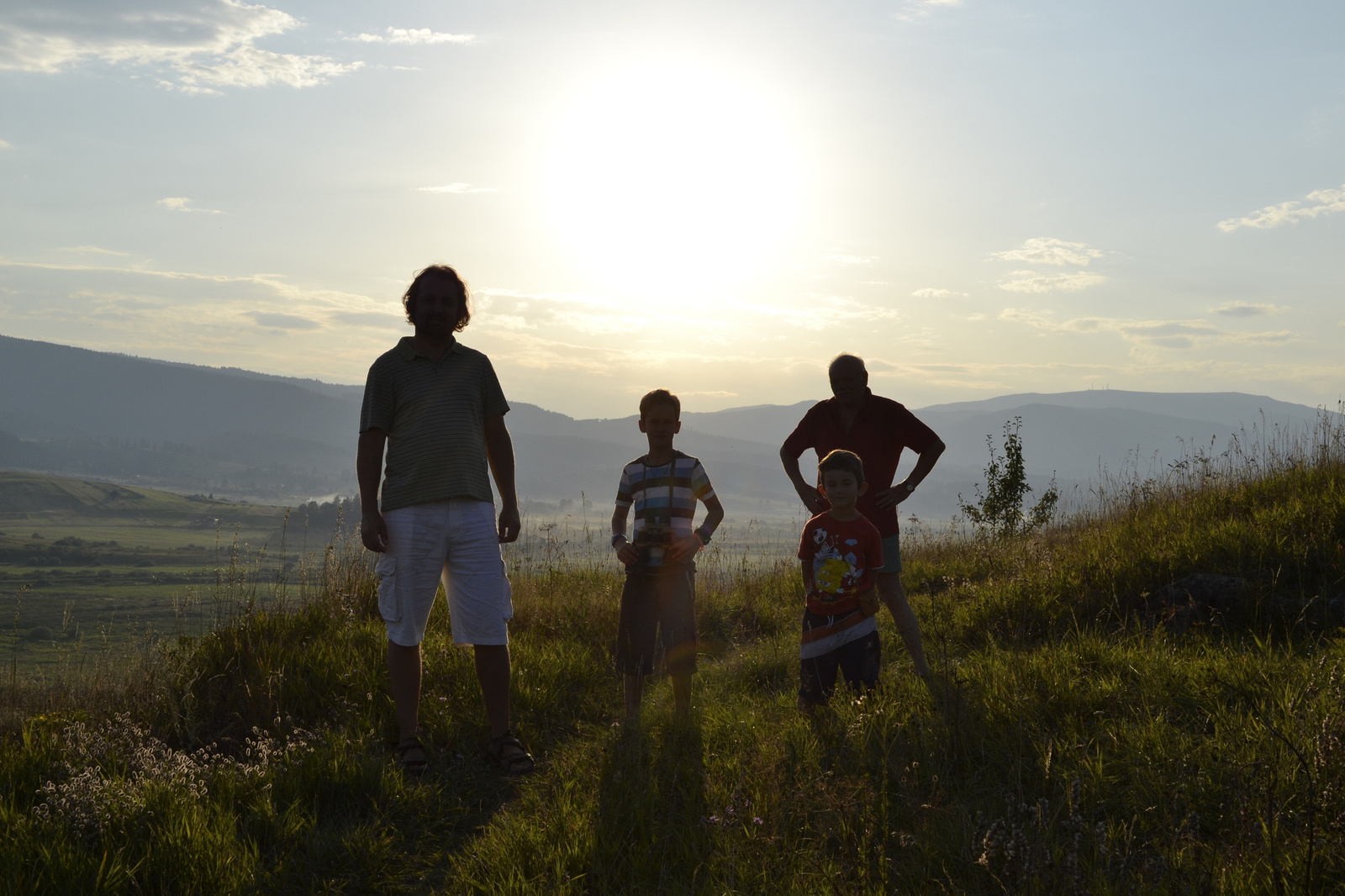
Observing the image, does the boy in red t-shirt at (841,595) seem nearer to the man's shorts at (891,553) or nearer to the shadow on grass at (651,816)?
the man's shorts at (891,553)

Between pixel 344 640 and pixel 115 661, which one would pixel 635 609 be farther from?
pixel 115 661

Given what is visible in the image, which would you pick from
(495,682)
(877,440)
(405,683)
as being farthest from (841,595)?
(405,683)

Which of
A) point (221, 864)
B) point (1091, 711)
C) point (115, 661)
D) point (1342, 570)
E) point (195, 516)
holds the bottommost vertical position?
point (195, 516)

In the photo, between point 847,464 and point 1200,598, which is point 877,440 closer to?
point 847,464

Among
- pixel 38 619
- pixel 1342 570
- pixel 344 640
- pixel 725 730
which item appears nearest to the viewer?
pixel 725 730

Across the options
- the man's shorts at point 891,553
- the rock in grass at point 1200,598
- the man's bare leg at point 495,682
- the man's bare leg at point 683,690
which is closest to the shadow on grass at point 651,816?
the man's bare leg at point 683,690

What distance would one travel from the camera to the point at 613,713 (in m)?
4.98

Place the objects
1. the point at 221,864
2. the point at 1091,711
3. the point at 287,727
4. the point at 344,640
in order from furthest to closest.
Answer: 1. the point at 344,640
2. the point at 287,727
3. the point at 1091,711
4. the point at 221,864

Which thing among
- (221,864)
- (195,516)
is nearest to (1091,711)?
(221,864)

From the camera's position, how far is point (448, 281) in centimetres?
413

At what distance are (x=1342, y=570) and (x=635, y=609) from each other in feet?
14.2

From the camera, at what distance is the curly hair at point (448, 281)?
409 cm

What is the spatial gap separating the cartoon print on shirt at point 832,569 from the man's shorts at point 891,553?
1.75 ft

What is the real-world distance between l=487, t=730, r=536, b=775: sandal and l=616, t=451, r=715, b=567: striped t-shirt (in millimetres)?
1183
